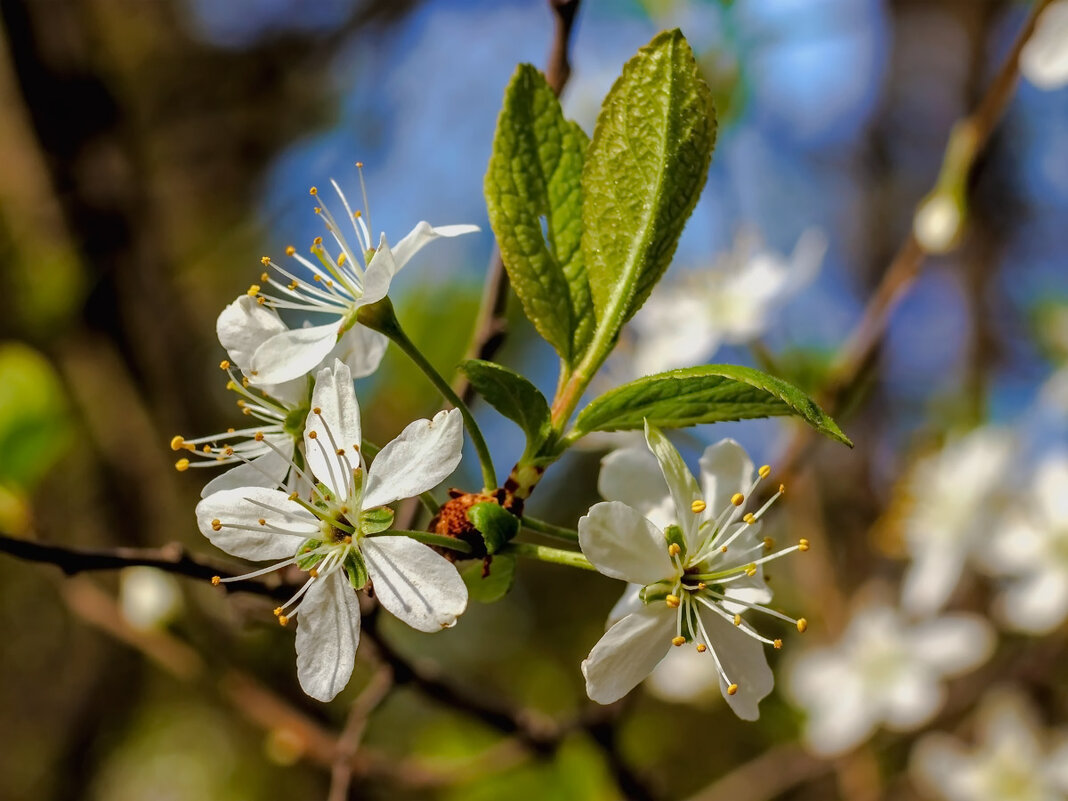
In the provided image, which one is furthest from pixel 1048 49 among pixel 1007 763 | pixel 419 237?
pixel 1007 763

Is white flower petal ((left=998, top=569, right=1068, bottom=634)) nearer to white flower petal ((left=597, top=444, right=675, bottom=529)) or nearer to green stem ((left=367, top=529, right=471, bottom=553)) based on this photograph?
white flower petal ((left=597, top=444, right=675, bottom=529))

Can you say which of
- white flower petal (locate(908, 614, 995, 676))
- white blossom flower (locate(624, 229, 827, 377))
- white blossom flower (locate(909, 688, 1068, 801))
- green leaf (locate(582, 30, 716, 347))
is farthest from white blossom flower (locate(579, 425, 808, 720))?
white blossom flower (locate(909, 688, 1068, 801))

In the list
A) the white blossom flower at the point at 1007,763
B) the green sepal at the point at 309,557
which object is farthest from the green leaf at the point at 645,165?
the white blossom flower at the point at 1007,763

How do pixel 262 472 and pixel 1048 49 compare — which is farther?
pixel 1048 49

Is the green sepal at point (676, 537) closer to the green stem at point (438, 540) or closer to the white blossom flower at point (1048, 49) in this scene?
the green stem at point (438, 540)

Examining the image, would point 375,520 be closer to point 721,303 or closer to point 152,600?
point 152,600

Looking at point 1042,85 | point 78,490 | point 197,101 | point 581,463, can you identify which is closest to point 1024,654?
point 1042,85
